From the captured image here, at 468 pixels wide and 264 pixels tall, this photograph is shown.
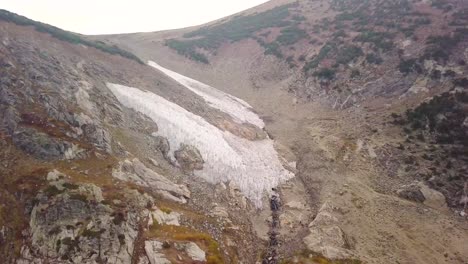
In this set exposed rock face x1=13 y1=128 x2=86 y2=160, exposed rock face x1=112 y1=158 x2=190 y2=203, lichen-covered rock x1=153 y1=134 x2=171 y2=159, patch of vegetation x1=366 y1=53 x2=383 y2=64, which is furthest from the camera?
patch of vegetation x1=366 y1=53 x2=383 y2=64

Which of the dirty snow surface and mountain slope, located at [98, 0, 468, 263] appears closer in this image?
mountain slope, located at [98, 0, 468, 263]

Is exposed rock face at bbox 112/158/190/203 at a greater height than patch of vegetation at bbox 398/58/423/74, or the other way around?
patch of vegetation at bbox 398/58/423/74

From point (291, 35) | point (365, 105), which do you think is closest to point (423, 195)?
point (365, 105)

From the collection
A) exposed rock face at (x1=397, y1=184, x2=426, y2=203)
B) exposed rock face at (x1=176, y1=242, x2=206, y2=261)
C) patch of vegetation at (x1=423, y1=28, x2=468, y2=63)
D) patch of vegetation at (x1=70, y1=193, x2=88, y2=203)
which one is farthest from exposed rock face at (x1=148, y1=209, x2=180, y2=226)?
patch of vegetation at (x1=423, y1=28, x2=468, y2=63)

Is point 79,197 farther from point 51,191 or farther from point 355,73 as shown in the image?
point 355,73

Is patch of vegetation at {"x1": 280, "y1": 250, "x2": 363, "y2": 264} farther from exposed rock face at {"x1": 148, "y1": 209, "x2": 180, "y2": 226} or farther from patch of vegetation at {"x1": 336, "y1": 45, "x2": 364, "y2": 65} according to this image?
patch of vegetation at {"x1": 336, "y1": 45, "x2": 364, "y2": 65}
